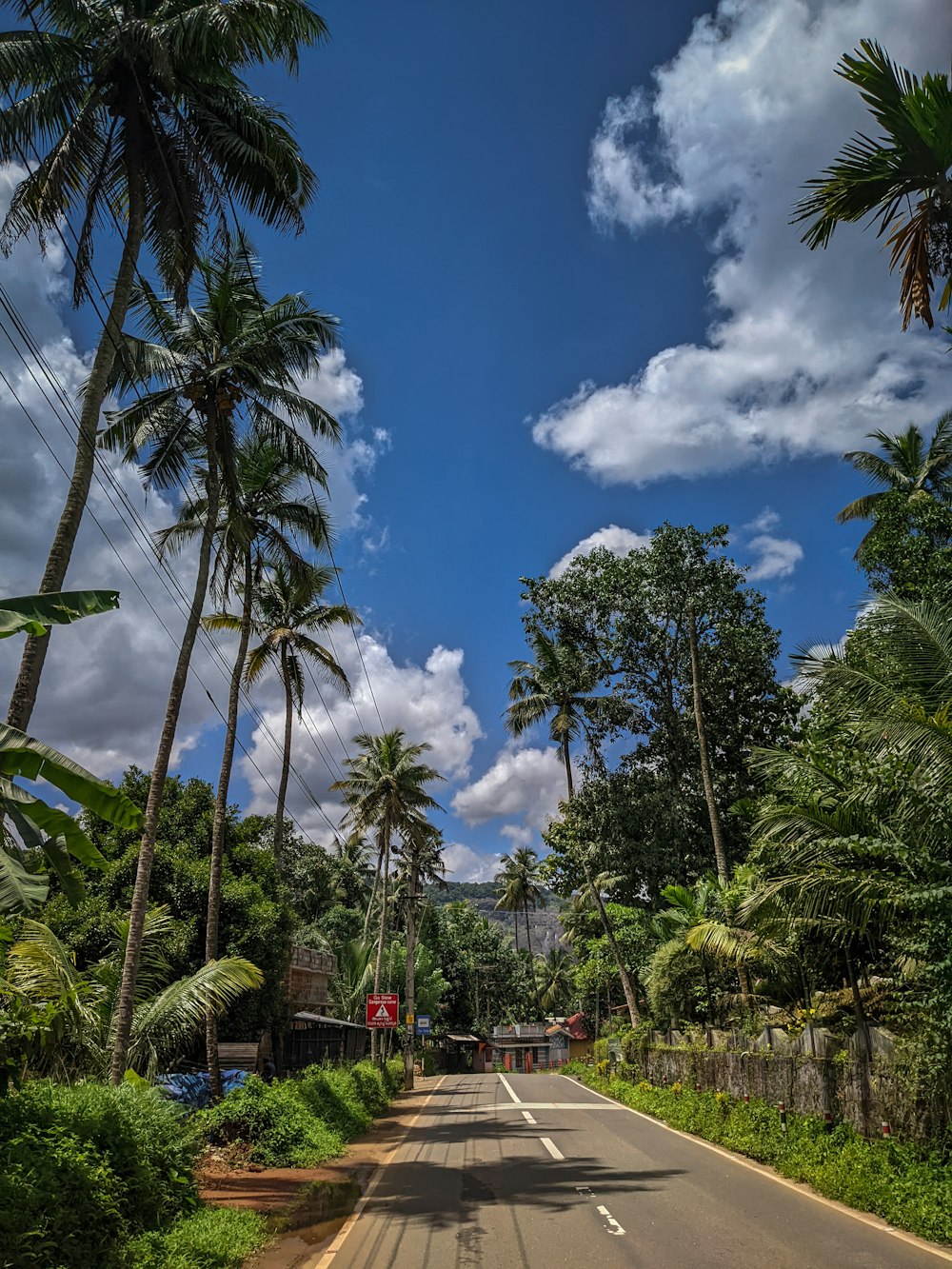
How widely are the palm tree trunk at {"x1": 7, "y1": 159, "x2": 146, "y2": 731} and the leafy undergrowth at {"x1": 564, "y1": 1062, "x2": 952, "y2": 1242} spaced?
9910 millimetres

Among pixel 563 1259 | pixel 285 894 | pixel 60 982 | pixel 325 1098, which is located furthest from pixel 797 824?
pixel 285 894

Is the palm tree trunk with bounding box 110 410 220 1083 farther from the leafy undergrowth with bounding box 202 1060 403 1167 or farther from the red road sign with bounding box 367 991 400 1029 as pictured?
the red road sign with bounding box 367 991 400 1029

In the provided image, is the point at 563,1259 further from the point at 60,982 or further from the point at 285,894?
the point at 285,894

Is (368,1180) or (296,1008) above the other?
(296,1008)

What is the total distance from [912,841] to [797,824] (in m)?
1.54

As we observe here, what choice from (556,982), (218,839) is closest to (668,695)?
(218,839)

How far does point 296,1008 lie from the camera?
2678cm

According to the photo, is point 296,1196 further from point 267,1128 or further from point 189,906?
point 189,906

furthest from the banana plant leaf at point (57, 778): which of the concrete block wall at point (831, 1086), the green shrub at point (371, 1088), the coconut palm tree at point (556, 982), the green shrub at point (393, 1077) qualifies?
the coconut palm tree at point (556, 982)

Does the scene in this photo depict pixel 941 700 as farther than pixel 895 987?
No

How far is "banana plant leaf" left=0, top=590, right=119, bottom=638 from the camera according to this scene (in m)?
6.62

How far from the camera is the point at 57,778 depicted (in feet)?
20.4

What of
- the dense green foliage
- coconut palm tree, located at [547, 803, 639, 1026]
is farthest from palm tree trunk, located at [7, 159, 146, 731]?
coconut palm tree, located at [547, 803, 639, 1026]

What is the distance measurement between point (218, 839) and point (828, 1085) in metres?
10.8
